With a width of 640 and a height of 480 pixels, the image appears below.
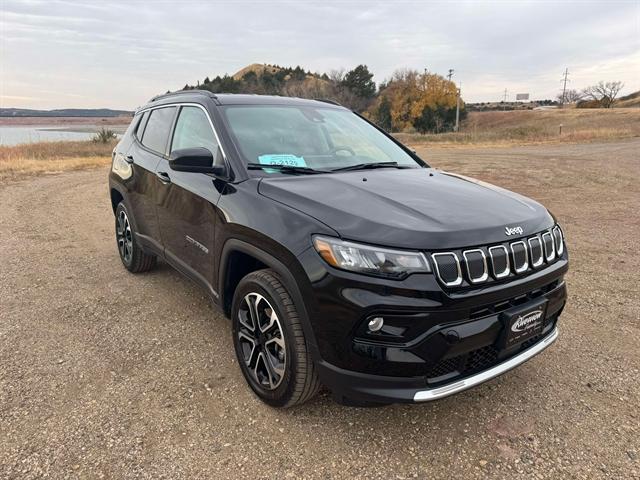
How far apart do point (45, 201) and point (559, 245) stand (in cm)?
1014

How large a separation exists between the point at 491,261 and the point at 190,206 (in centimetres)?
215

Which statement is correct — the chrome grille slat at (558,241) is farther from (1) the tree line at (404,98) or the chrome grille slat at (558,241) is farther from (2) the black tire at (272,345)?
(1) the tree line at (404,98)

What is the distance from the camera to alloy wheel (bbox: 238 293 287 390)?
2.57 meters

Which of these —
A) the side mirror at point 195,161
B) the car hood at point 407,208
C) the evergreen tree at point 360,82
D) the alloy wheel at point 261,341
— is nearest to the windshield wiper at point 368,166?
the car hood at point 407,208

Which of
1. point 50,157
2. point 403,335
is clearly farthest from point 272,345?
point 50,157

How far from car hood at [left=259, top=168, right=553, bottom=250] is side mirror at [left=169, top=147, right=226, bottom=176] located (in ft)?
1.32

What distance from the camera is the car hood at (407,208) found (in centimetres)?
217

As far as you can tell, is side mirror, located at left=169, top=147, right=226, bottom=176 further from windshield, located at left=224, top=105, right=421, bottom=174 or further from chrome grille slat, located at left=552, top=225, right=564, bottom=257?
chrome grille slat, located at left=552, top=225, right=564, bottom=257

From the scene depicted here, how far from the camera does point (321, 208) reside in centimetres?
236

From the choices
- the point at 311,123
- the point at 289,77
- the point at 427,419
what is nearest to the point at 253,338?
the point at 427,419

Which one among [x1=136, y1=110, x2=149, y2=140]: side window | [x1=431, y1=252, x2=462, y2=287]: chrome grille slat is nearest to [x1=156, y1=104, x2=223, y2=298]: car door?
[x1=136, y1=110, x2=149, y2=140]: side window

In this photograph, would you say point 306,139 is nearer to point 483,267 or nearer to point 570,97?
point 483,267

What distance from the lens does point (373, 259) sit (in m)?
2.12

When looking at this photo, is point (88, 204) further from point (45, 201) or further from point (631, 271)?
point (631, 271)
